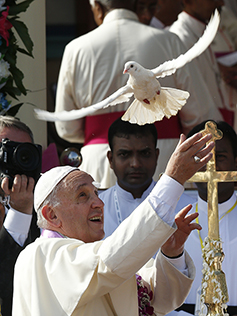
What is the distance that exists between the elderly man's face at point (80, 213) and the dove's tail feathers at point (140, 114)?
597 mm

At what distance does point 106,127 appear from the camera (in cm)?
469

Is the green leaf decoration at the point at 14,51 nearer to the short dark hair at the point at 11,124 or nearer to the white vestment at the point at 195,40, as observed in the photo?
the short dark hair at the point at 11,124

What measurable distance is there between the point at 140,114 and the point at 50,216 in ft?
2.63

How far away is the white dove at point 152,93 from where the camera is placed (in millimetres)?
2996

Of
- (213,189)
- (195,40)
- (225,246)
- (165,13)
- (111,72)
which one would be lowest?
(225,246)

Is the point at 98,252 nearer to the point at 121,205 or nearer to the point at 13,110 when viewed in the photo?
the point at 121,205

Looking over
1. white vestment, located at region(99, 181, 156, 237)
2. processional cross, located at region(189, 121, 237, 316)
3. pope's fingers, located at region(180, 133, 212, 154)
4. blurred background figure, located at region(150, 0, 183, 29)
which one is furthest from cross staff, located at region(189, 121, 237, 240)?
blurred background figure, located at region(150, 0, 183, 29)

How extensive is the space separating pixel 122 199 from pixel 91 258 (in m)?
1.71

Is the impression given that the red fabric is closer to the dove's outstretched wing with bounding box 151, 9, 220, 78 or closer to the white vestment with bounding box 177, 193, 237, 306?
Result: the white vestment with bounding box 177, 193, 237, 306

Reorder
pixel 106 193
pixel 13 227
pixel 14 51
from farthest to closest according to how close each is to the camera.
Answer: pixel 14 51, pixel 106 193, pixel 13 227

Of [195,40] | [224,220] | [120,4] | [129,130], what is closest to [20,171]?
[129,130]

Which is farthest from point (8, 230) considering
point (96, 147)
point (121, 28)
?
point (121, 28)

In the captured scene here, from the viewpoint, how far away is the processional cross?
271 cm

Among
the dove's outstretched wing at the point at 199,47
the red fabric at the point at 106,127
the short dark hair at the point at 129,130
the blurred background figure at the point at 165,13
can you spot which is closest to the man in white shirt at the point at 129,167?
the short dark hair at the point at 129,130
